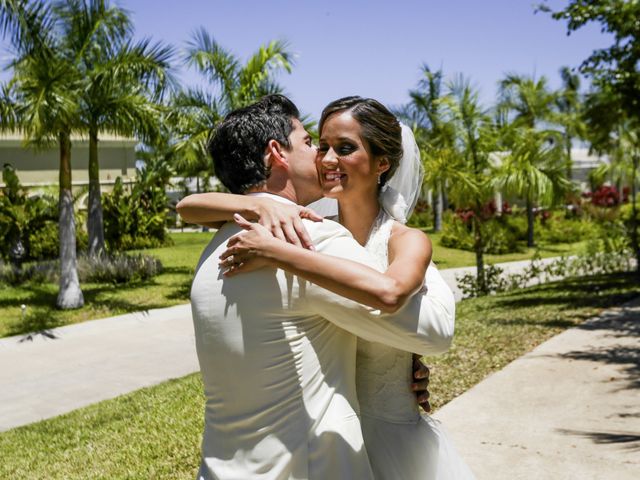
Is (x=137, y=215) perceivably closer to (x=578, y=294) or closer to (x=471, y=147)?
(x=471, y=147)

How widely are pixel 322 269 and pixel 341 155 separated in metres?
0.66

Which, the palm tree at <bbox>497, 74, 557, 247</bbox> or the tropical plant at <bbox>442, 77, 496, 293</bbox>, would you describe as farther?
the palm tree at <bbox>497, 74, 557, 247</bbox>

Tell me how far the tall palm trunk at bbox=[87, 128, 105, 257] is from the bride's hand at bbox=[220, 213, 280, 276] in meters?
15.2

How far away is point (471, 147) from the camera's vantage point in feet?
49.3

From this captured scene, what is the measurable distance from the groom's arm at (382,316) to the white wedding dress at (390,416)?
11.9 inches

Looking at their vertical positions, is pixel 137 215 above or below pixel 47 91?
below

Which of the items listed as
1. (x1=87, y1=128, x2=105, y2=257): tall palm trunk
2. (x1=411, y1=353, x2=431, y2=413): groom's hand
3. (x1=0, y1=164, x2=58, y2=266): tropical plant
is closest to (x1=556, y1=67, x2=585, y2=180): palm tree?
(x1=87, y1=128, x2=105, y2=257): tall palm trunk

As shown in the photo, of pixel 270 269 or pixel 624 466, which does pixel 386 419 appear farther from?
pixel 624 466

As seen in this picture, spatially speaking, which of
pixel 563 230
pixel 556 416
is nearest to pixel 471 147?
pixel 556 416

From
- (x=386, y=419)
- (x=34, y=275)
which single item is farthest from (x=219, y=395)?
(x=34, y=275)

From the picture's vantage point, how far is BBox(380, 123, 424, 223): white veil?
8.18ft

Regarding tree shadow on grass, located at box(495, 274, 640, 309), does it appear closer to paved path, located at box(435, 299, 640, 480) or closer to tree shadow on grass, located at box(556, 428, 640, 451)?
paved path, located at box(435, 299, 640, 480)

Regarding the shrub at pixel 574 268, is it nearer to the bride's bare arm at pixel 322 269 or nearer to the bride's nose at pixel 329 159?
the bride's nose at pixel 329 159

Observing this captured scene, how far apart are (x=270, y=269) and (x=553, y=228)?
105 ft
